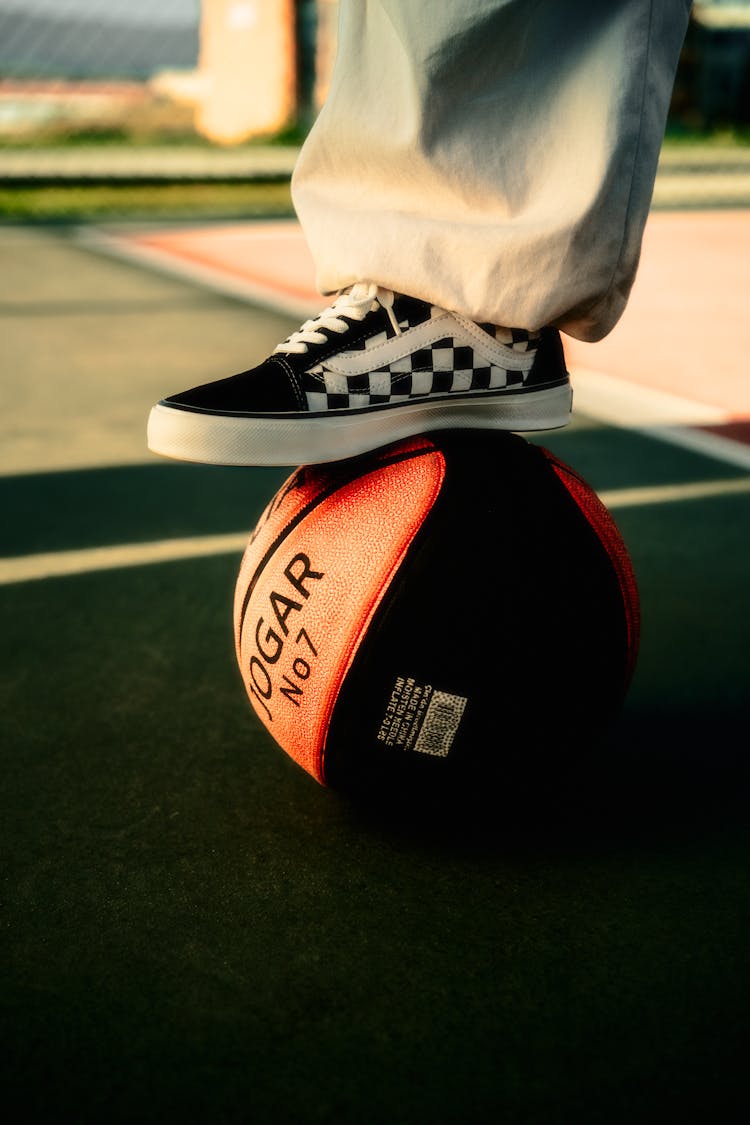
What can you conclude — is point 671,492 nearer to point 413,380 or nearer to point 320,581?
point 413,380

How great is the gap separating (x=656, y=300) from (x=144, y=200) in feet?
26.3

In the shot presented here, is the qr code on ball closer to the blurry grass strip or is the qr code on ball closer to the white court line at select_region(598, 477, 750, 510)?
the white court line at select_region(598, 477, 750, 510)

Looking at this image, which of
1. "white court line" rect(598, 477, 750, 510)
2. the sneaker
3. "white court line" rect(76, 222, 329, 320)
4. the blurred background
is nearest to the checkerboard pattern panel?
the sneaker

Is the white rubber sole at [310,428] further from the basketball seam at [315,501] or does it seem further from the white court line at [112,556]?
the white court line at [112,556]

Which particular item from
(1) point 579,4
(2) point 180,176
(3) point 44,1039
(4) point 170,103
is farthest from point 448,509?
(4) point 170,103

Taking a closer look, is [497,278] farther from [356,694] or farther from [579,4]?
[356,694]

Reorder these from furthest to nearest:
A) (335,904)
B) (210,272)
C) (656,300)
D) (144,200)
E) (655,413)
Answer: (144,200), (210,272), (656,300), (655,413), (335,904)

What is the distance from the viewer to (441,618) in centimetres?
169

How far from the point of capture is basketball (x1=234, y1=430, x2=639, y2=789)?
169cm

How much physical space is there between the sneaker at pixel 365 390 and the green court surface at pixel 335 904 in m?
0.59

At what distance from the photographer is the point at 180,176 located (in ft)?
53.0

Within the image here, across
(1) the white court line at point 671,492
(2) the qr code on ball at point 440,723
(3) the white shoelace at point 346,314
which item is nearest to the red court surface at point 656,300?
(1) the white court line at point 671,492

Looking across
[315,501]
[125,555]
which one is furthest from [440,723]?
[125,555]

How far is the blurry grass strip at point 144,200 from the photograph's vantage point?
454 inches
